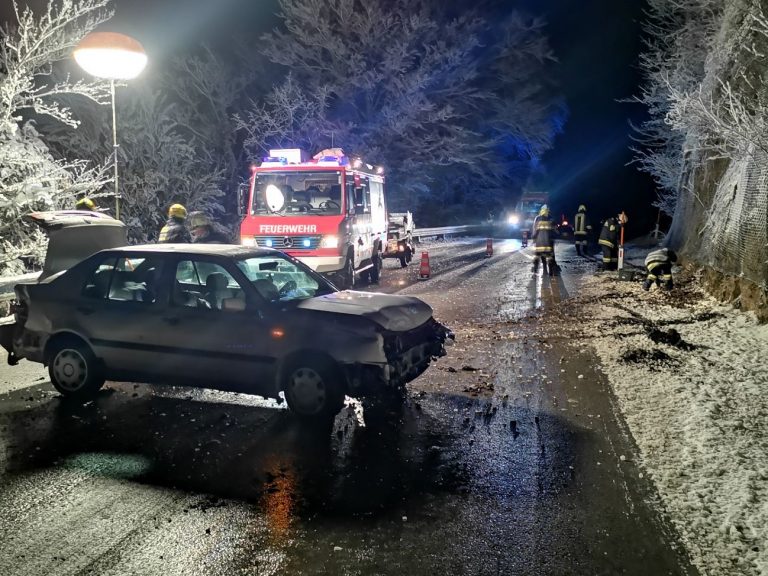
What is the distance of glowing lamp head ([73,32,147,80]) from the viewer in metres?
9.67

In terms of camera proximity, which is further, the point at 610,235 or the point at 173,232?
the point at 610,235

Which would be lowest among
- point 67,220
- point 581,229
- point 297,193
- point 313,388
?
point 313,388

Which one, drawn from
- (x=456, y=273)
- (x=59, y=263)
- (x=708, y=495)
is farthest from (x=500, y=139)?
(x=708, y=495)

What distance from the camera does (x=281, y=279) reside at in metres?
6.42

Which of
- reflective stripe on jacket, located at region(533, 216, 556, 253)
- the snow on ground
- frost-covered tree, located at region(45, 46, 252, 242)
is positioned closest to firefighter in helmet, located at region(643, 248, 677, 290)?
the snow on ground

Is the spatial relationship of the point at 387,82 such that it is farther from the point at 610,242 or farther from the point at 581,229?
the point at 610,242

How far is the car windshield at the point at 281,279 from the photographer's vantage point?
19.6ft

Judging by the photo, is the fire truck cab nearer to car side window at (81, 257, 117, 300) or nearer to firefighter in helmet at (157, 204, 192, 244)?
firefighter in helmet at (157, 204, 192, 244)

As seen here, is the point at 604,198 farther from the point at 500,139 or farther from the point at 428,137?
the point at 428,137

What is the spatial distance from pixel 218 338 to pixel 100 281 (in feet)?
5.18

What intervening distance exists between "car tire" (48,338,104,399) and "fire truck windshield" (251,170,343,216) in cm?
741

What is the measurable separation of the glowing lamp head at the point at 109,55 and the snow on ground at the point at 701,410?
8.35 m

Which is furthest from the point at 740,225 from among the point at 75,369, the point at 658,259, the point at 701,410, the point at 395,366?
the point at 75,369

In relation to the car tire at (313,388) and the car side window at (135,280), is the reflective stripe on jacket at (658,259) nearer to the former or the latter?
the car tire at (313,388)
